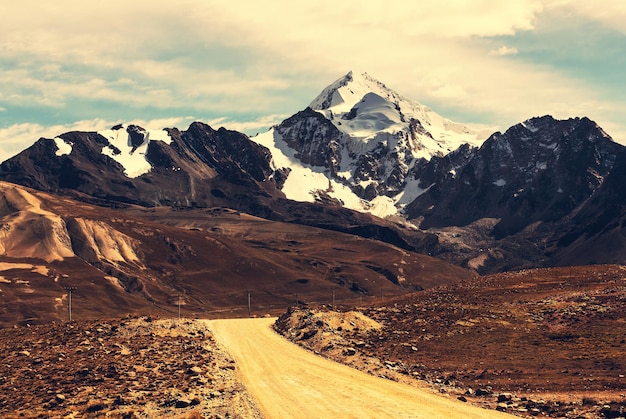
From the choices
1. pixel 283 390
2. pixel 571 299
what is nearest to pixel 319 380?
pixel 283 390

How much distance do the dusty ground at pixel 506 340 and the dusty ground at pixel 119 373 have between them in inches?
605

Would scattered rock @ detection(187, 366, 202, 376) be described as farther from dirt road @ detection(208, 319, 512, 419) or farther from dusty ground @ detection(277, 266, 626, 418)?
dusty ground @ detection(277, 266, 626, 418)

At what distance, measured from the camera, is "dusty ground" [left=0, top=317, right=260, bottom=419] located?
55.6 meters

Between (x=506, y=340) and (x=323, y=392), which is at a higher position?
(x=506, y=340)

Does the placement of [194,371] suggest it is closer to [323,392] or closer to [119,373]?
[119,373]

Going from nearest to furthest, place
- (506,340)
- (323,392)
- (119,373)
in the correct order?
(323,392)
(119,373)
(506,340)

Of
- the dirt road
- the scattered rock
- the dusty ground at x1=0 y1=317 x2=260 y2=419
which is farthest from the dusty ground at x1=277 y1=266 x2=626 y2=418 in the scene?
the scattered rock

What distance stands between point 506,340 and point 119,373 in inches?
1554

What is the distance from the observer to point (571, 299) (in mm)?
96000

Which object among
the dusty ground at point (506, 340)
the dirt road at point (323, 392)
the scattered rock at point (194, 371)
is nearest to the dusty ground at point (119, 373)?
the scattered rock at point (194, 371)

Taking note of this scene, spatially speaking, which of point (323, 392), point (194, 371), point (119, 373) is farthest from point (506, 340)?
point (119, 373)

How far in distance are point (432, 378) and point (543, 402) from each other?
12.8m

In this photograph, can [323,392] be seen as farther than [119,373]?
No

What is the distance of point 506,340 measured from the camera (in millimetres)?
81438
